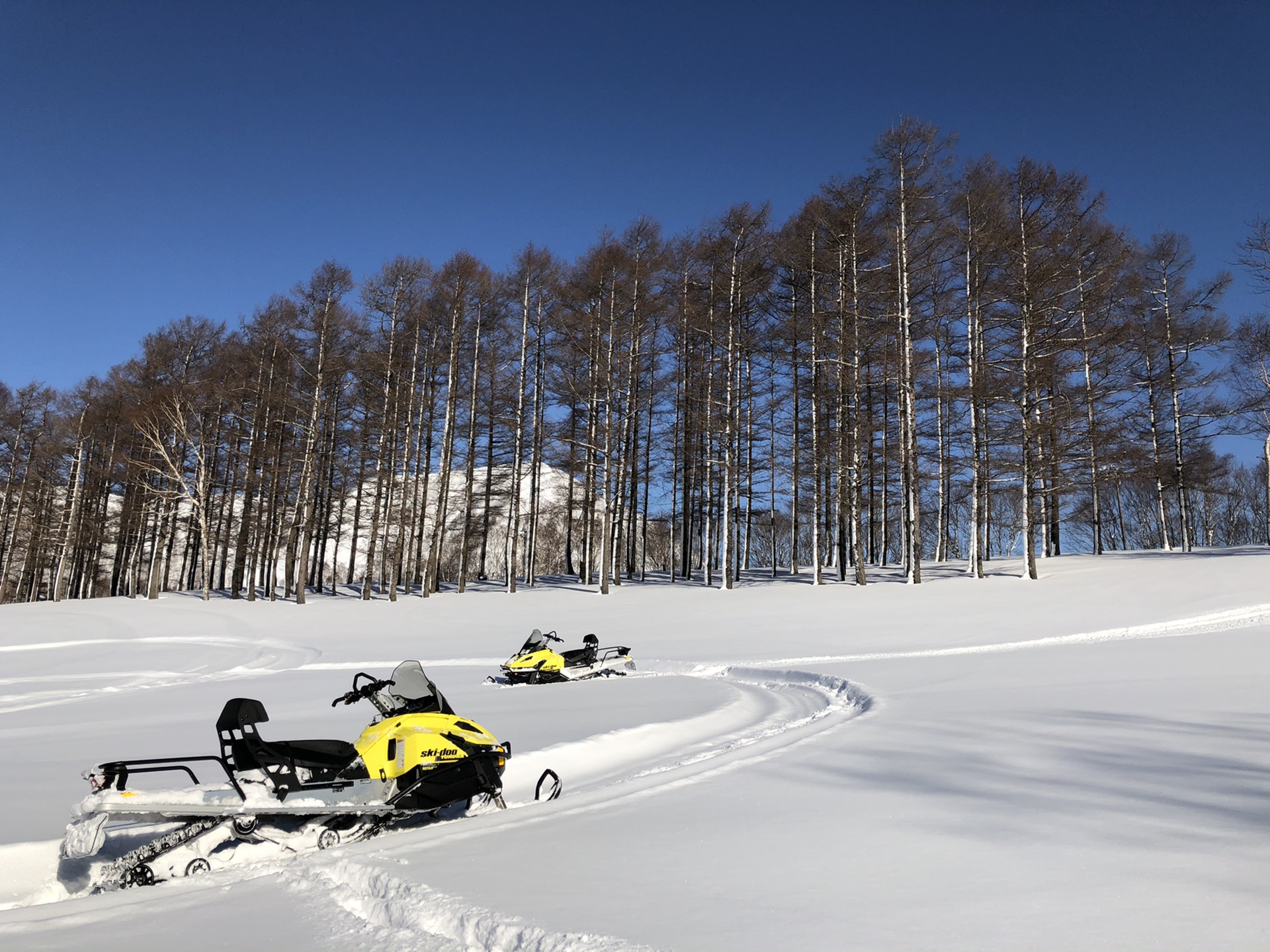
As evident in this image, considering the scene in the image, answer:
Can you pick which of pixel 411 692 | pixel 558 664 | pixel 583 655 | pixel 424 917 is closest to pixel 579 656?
pixel 583 655

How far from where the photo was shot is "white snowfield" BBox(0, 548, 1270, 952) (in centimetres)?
294

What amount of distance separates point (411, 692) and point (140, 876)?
1.81m

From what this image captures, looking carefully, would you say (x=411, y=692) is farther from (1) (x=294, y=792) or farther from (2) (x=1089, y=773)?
(2) (x=1089, y=773)

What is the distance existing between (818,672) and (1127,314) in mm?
20702

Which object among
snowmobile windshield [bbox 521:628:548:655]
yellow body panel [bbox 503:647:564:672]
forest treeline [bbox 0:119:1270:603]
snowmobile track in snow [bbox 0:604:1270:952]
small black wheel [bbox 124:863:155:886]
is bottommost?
small black wheel [bbox 124:863:155:886]

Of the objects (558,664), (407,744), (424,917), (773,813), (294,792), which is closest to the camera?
(424,917)

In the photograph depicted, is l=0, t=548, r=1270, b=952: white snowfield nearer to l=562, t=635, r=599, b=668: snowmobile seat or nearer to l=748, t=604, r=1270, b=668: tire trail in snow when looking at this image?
l=748, t=604, r=1270, b=668: tire trail in snow

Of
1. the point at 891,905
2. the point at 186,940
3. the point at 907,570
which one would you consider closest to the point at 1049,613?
the point at 907,570

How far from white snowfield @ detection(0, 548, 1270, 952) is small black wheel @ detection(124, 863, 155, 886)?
34cm

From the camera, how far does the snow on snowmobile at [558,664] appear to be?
12.2 meters

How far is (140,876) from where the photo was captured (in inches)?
164

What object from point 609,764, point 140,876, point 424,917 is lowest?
point 140,876

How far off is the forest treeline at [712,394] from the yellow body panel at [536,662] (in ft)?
38.9

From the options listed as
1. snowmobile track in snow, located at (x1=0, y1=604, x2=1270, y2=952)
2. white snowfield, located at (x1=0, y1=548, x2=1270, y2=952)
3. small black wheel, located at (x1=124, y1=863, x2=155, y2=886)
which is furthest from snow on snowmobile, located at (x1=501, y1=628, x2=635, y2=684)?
small black wheel, located at (x1=124, y1=863, x2=155, y2=886)
